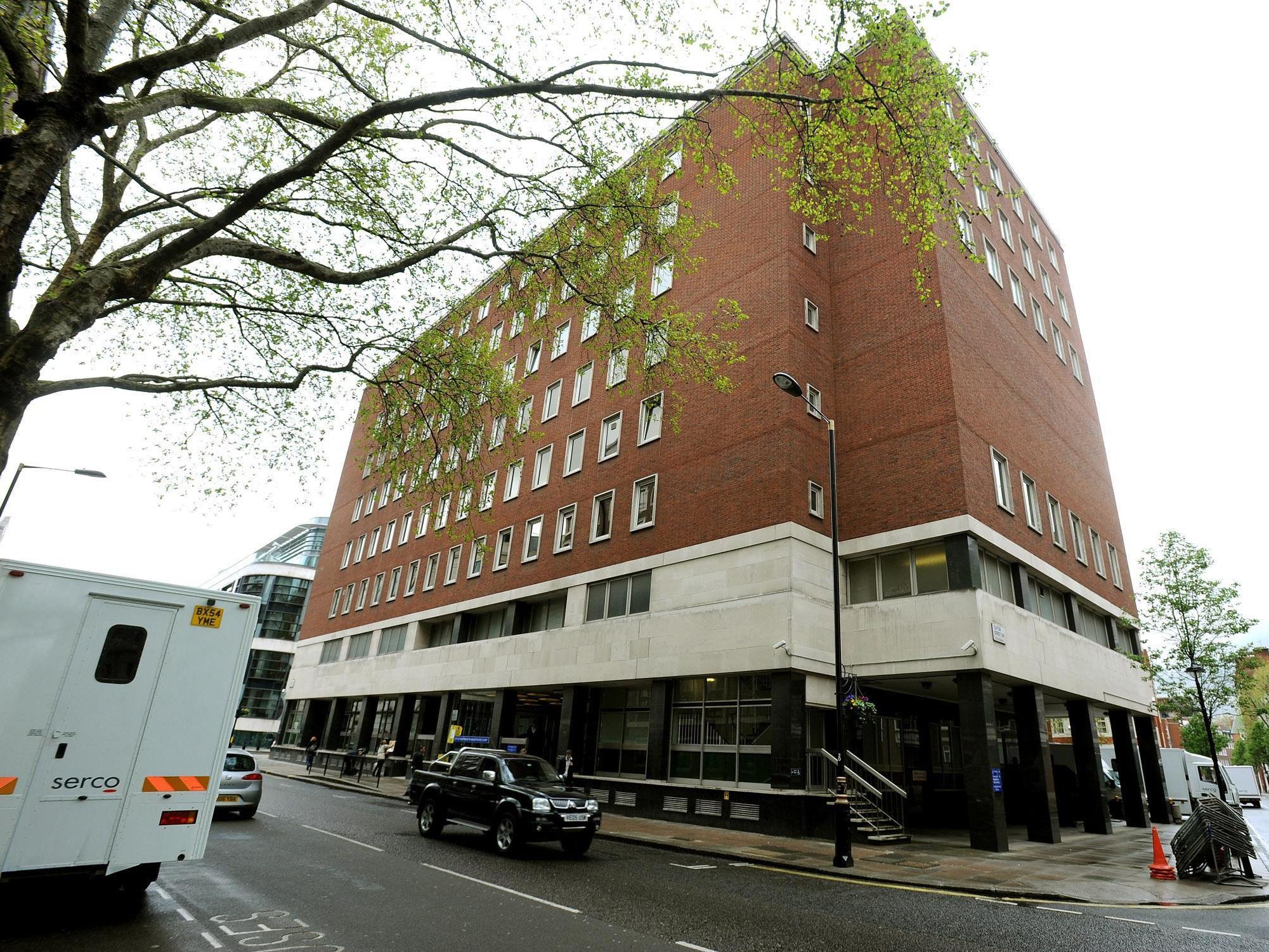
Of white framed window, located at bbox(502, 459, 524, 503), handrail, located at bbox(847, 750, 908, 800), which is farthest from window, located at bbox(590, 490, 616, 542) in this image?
handrail, located at bbox(847, 750, 908, 800)

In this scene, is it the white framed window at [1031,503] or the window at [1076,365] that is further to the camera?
the window at [1076,365]

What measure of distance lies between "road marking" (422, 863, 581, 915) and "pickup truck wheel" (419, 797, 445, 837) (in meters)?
3.26

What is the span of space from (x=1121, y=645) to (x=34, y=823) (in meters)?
33.1

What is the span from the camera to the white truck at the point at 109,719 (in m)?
6.46

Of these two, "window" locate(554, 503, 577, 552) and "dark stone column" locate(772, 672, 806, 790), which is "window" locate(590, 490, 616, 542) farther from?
"dark stone column" locate(772, 672, 806, 790)

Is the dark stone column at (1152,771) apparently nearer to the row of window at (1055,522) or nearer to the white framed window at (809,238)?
the row of window at (1055,522)

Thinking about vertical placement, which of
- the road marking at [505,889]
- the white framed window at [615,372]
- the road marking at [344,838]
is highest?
the white framed window at [615,372]

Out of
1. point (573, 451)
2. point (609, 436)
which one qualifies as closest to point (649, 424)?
point (609, 436)

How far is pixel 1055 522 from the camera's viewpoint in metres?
24.1

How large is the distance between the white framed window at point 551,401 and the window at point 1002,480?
57.6ft

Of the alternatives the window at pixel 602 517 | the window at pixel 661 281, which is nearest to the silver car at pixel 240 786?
the window at pixel 602 517

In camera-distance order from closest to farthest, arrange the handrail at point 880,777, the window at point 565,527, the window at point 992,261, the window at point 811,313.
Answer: the handrail at point 880,777 → the window at point 811,313 → the window at point 992,261 → the window at point 565,527

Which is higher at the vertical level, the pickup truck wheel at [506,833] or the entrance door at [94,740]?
the entrance door at [94,740]

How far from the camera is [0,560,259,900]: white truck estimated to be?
646 cm
